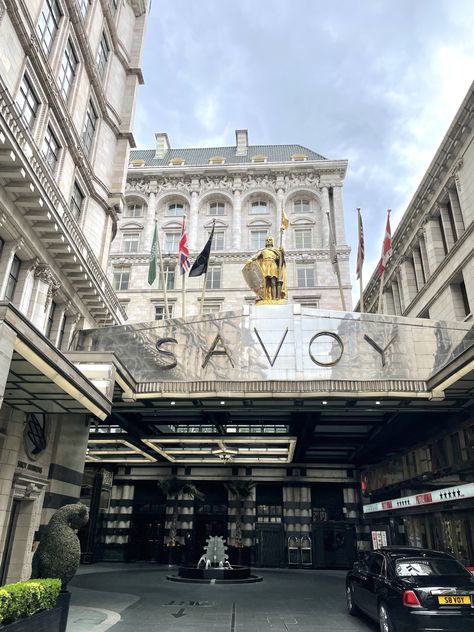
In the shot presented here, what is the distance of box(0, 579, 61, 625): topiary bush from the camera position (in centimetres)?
789

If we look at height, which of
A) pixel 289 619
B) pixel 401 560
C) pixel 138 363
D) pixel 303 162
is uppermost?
pixel 303 162

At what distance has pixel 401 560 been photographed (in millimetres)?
10898

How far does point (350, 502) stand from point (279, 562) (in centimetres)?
651

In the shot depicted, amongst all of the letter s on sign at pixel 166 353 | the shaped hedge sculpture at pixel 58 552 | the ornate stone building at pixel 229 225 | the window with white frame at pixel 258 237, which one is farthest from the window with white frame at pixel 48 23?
the window with white frame at pixel 258 237

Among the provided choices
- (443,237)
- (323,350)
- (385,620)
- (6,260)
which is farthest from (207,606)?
(443,237)

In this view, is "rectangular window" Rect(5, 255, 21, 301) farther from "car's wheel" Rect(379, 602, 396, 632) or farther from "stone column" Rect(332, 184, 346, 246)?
"stone column" Rect(332, 184, 346, 246)

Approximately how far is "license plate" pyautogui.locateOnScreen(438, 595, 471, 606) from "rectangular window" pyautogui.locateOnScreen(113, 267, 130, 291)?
44.3m

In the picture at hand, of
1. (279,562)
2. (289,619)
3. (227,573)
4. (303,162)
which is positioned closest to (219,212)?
(303,162)

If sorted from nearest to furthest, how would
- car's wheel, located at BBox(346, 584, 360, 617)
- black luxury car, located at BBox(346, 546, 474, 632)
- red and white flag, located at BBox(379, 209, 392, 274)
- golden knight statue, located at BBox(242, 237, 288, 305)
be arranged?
black luxury car, located at BBox(346, 546, 474, 632) → car's wheel, located at BBox(346, 584, 360, 617) → golden knight statue, located at BBox(242, 237, 288, 305) → red and white flag, located at BBox(379, 209, 392, 274)

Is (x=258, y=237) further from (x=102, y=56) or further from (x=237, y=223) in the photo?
(x=102, y=56)

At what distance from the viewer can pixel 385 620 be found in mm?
10422

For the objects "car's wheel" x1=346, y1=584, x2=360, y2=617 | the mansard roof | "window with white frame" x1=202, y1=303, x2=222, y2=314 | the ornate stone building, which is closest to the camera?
"car's wheel" x1=346, y1=584, x2=360, y2=617

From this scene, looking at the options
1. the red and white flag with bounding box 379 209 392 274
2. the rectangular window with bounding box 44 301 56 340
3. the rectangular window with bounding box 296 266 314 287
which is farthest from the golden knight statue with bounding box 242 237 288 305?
the rectangular window with bounding box 296 266 314 287

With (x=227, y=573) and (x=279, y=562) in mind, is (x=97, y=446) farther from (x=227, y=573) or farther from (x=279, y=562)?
(x=279, y=562)
